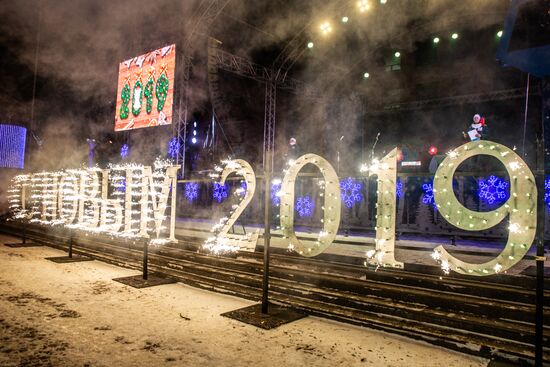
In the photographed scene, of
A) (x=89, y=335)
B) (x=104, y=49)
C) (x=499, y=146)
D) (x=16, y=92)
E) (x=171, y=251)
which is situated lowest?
(x=89, y=335)

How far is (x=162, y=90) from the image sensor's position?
38.8 feet

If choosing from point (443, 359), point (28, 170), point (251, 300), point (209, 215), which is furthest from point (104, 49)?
point (443, 359)

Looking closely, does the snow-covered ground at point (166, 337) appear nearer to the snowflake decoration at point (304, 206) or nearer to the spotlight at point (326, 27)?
the snowflake decoration at point (304, 206)

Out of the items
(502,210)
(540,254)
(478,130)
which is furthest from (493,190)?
(478,130)

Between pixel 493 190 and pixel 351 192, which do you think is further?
pixel 351 192

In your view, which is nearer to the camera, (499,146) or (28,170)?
(499,146)

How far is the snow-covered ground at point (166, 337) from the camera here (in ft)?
9.30

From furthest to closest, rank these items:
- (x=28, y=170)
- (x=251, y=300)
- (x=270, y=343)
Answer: (x=28, y=170) → (x=251, y=300) → (x=270, y=343)

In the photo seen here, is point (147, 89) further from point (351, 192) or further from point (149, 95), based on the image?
point (351, 192)

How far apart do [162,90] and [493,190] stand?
31.9 feet

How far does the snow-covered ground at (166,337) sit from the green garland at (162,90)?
799cm

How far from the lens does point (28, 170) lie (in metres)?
12.8

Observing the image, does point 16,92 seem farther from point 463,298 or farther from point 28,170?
point 463,298

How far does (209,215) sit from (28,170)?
678 cm
